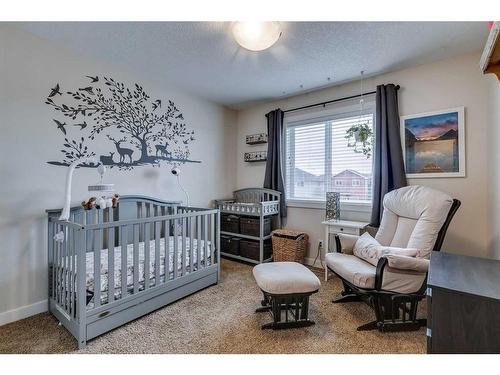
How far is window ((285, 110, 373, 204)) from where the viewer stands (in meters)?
3.11

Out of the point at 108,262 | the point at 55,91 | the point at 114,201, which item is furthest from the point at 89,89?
the point at 108,262

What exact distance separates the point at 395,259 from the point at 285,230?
5.78ft

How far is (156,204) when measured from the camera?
9.96ft

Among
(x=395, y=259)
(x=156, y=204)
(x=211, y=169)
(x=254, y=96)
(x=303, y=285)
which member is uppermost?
(x=254, y=96)

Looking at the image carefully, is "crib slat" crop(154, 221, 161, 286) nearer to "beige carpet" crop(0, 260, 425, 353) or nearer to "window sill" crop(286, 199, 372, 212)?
"beige carpet" crop(0, 260, 425, 353)

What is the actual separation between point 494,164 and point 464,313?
1676mm

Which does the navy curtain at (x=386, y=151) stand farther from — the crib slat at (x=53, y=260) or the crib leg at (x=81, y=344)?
the crib slat at (x=53, y=260)

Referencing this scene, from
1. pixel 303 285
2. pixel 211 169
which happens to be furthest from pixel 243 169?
pixel 303 285

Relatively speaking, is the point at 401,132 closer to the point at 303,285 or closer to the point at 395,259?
the point at 395,259

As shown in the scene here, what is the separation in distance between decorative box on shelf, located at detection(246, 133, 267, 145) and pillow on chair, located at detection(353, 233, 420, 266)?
6.93ft

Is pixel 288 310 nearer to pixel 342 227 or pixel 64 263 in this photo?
pixel 342 227

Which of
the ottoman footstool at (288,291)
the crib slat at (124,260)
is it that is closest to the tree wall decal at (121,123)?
the crib slat at (124,260)

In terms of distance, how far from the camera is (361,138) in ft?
9.55

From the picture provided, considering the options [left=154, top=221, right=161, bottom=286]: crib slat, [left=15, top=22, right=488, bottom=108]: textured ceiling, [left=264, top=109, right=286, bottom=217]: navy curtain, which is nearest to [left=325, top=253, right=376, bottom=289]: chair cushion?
[left=264, top=109, right=286, bottom=217]: navy curtain
